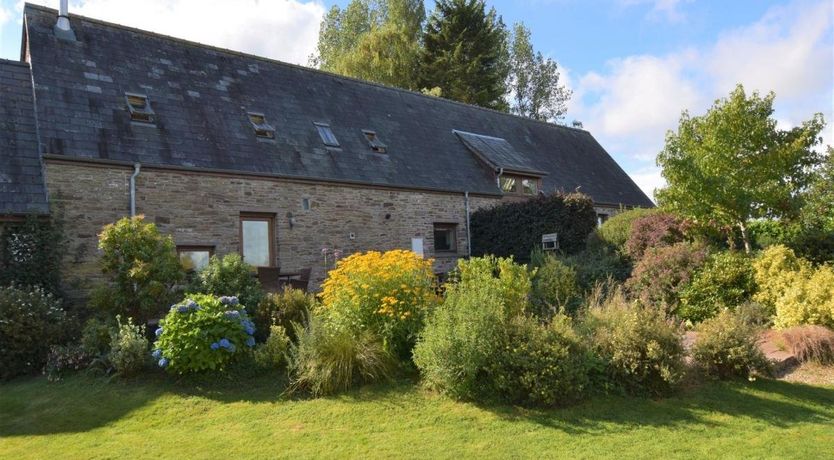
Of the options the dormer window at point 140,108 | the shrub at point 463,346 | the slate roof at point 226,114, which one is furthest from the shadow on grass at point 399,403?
the dormer window at point 140,108

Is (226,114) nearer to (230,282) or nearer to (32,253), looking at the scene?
(32,253)

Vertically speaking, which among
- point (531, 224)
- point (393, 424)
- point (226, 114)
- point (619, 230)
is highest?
point (226, 114)

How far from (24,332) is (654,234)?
11.5m

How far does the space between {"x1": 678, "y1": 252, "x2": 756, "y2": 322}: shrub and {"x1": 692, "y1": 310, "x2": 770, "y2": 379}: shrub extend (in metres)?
2.92

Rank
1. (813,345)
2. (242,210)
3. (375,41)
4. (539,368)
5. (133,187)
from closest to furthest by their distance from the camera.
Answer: (539,368), (813,345), (133,187), (242,210), (375,41)

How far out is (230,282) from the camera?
9.51 metres

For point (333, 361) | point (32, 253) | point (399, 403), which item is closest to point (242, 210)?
point (32, 253)

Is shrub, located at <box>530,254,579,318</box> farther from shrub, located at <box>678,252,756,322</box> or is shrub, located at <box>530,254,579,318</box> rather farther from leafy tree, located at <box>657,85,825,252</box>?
leafy tree, located at <box>657,85,825,252</box>

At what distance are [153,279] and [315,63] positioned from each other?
31.0 metres

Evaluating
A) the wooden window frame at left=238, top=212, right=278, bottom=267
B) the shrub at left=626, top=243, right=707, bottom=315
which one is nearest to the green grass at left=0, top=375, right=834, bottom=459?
the shrub at left=626, top=243, right=707, bottom=315

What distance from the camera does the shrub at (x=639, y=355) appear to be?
6.55 m

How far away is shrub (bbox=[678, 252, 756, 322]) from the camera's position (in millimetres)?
10195

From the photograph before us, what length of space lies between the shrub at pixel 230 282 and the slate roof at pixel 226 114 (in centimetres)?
434

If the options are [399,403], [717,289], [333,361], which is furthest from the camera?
[717,289]
